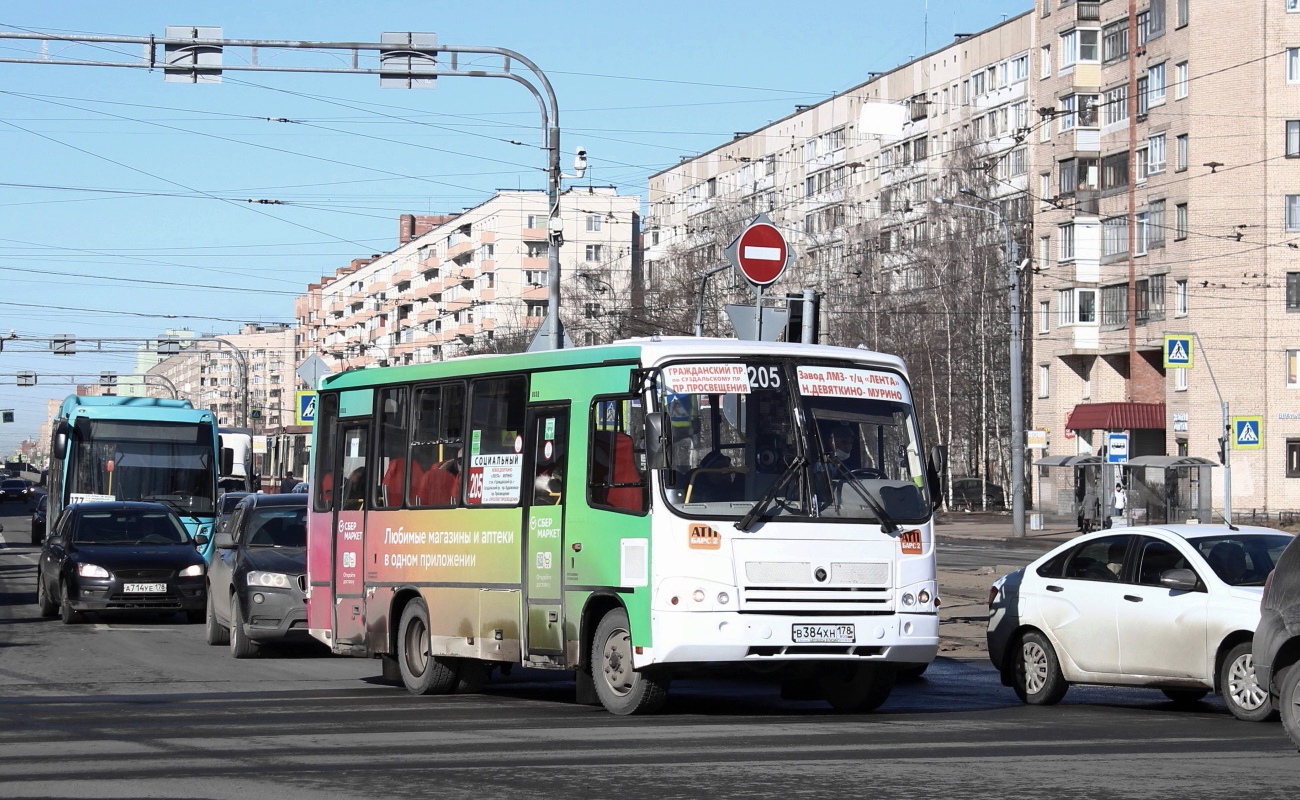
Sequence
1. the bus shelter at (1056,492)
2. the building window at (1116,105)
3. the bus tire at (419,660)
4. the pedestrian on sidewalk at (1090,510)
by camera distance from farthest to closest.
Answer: the bus shelter at (1056,492) < the building window at (1116,105) < the pedestrian on sidewalk at (1090,510) < the bus tire at (419,660)

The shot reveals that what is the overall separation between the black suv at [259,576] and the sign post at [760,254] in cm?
571

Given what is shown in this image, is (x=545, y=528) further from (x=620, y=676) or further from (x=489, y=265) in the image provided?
(x=489, y=265)

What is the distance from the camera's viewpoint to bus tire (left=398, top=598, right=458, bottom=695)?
15.2 meters

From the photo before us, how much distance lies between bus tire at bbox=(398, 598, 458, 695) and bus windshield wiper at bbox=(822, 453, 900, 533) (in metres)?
4.05

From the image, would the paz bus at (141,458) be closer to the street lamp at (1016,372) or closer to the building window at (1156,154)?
the street lamp at (1016,372)

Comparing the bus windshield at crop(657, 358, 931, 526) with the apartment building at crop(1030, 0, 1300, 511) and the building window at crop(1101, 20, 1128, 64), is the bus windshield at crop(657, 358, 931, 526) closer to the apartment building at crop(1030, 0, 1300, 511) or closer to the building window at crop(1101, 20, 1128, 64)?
the apartment building at crop(1030, 0, 1300, 511)

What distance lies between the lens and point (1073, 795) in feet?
28.6

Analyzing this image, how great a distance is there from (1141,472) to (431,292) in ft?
280

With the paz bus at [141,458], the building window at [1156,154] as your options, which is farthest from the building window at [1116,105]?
the paz bus at [141,458]

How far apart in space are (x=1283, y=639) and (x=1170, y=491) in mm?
48045

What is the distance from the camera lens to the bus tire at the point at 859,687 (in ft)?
44.1

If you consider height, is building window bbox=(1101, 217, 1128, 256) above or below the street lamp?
above

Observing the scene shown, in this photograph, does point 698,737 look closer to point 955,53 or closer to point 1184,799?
point 1184,799

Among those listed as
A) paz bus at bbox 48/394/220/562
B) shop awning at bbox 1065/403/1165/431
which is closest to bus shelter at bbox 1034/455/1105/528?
shop awning at bbox 1065/403/1165/431
